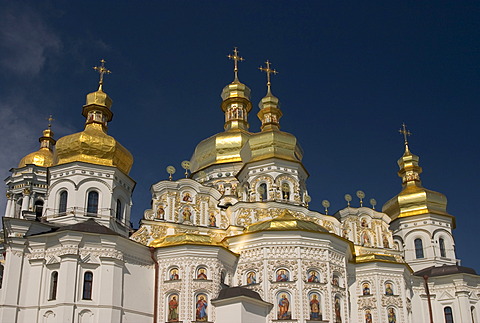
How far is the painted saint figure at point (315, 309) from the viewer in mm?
22453

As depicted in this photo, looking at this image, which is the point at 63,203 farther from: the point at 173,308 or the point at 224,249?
the point at 224,249

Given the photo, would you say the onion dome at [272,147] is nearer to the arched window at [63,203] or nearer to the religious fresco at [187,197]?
the religious fresco at [187,197]

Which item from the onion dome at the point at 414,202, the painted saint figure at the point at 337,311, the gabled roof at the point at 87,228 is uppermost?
the onion dome at the point at 414,202

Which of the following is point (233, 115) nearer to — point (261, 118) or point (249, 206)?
point (261, 118)

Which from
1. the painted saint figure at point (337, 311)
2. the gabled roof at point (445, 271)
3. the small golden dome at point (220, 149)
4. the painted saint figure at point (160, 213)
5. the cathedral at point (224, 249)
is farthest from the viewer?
the small golden dome at point (220, 149)

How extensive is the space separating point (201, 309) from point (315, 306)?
4222mm

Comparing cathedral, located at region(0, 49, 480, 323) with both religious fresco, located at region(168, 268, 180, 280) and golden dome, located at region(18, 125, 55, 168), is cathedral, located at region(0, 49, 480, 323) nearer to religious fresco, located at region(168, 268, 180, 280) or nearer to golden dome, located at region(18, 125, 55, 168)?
religious fresco, located at region(168, 268, 180, 280)

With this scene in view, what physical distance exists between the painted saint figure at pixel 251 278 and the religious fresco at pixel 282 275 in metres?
0.94

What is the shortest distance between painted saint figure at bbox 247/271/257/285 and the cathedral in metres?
0.07

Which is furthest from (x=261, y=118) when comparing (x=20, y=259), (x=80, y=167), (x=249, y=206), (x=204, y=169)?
(x=20, y=259)

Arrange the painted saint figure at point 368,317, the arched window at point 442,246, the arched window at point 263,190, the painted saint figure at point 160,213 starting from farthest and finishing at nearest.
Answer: the arched window at point 442,246 → the arched window at point 263,190 → the painted saint figure at point 160,213 → the painted saint figure at point 368,317

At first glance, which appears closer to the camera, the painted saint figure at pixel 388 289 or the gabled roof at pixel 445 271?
the painted saint figure at pixel 388 289

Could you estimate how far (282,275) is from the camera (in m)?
23.2

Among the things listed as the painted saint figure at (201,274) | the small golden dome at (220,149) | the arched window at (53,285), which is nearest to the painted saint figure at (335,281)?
the painted saint figure at (201,274)
